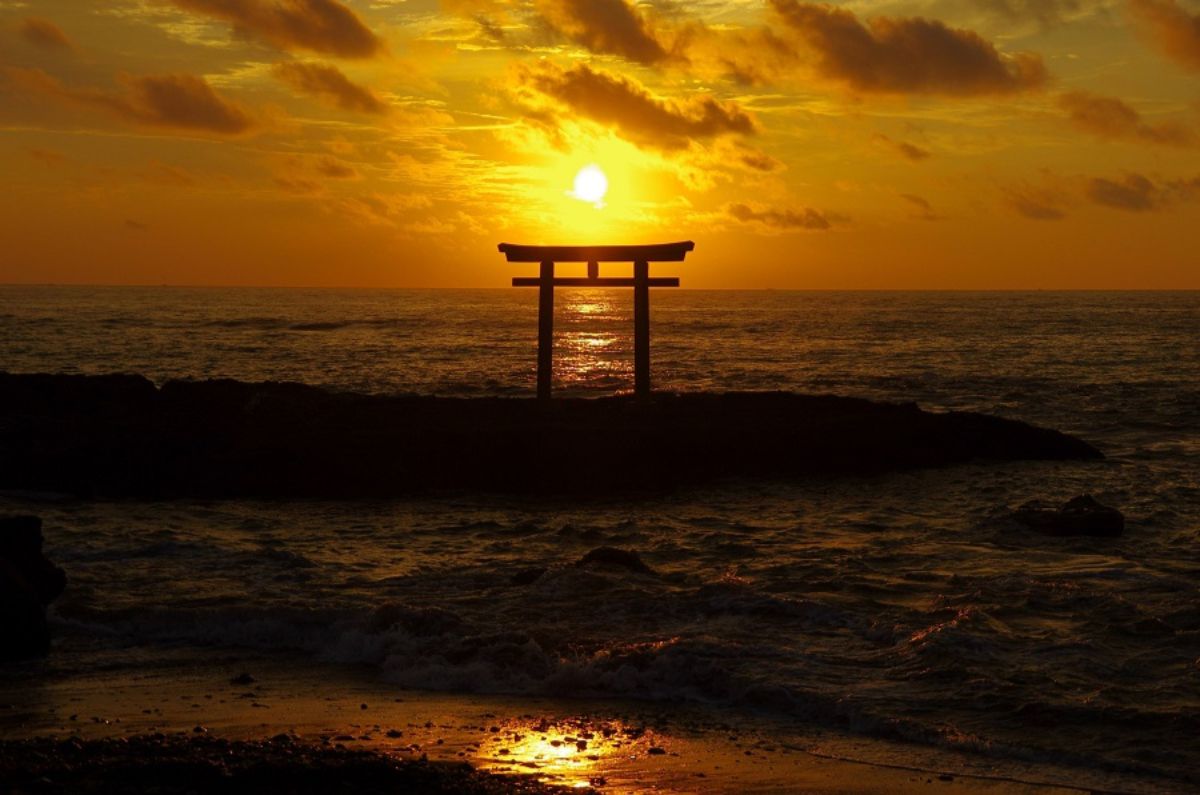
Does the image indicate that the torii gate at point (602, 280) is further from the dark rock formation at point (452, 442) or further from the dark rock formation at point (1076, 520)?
the dark rock formation at point (1076, 520)

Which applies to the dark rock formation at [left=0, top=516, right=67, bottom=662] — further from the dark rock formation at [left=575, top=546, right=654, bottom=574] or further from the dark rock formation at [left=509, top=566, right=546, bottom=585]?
the dark rock formation at [left=575, top=546, right=654, bottom=574]

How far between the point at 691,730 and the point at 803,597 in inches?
151

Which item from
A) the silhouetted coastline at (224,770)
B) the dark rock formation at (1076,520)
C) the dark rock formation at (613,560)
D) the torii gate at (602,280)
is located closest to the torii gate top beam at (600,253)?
the torii gate at (602,280)

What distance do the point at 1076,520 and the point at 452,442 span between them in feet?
29.9

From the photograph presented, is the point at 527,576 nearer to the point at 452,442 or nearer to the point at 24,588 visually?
the point at 24,588

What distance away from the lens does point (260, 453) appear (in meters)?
18.0

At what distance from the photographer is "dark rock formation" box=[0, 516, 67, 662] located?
9.19 metres

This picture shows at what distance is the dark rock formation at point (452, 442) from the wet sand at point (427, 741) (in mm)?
8728

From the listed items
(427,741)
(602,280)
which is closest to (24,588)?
(427,741)

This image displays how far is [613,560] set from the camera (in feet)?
42.0

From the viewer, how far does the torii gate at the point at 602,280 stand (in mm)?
22203

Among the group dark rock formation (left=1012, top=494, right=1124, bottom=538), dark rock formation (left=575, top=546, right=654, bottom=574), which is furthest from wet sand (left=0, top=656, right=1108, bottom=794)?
dark rock formation (left=1012, top=494, right=1124, bottom=538)

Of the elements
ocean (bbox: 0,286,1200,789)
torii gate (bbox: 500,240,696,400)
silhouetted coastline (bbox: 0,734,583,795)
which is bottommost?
ocean (bbox: 0,286,1200,789)

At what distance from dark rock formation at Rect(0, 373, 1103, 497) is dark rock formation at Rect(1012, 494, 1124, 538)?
14.2 ft
